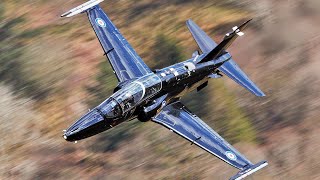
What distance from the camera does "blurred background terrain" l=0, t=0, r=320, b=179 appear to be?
93.9ft

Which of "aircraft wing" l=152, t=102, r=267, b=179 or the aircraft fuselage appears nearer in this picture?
the aircraft fuselage

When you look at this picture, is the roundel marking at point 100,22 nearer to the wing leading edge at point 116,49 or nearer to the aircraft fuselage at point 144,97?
the wing leading edge at point 116,49

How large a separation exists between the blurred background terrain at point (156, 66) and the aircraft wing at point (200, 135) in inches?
102

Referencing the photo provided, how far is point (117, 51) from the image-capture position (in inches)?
1139

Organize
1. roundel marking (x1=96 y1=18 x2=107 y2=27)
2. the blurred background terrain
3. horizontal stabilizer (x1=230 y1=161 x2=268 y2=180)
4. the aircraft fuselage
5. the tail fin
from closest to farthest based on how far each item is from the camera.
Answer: horizontal stabilizer (x1=230 y1=161 x2=268 y2=180), the aircraft fuselage, the tail fin, the blurred background terrain, roundel marking (x1=96 y1=18 x2=107 y2=27)

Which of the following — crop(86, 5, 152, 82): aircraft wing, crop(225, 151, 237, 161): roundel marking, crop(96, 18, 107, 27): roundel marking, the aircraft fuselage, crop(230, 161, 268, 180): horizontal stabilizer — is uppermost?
crop(96, 18, 107, 27): roundel marking

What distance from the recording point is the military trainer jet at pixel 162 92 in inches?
994

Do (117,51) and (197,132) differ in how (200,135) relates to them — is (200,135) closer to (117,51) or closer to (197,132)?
(197,132)

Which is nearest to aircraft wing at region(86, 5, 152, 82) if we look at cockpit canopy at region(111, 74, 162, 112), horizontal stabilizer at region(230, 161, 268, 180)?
cockpit canopy at region(111, 74, 162, 112)

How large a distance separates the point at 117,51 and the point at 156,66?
473 cm

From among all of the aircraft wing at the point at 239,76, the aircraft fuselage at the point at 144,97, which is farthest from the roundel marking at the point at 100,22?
the aircraft wing at the point at 239,76

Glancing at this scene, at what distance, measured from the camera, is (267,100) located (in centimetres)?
3038

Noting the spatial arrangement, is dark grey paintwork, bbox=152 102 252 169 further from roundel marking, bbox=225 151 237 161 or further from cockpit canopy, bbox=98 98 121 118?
cockpit canopy, bbox=98 98 121 118

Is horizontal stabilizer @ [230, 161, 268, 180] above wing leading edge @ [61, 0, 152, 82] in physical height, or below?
below
